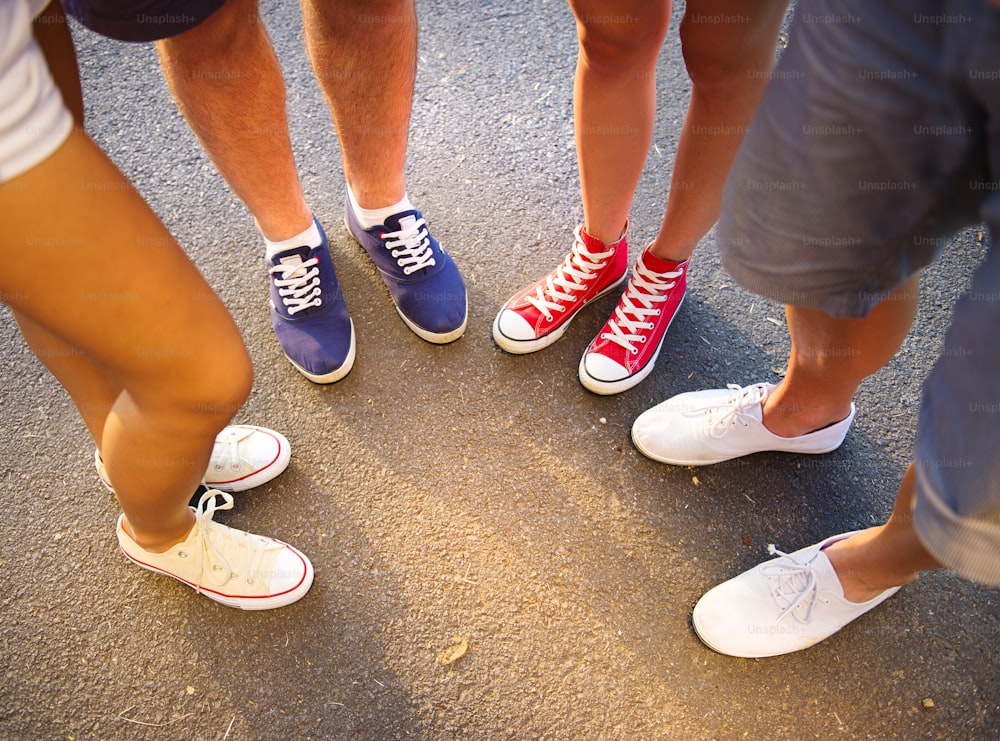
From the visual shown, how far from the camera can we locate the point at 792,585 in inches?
53.0

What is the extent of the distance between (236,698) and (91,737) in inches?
10.7

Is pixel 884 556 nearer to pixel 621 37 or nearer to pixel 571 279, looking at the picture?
pixel 571 279

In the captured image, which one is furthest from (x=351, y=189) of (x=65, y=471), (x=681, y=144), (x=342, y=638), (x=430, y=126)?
(x=342, y=638)

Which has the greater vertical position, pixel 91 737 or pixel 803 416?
pixel 803 416

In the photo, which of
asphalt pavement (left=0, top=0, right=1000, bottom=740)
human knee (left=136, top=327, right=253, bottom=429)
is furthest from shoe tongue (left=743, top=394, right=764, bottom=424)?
human knee (left=136, top=327, right=253, bottom=429)

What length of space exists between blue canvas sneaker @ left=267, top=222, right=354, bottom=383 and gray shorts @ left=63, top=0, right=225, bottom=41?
23.2 inches

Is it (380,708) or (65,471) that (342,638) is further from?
(65,471)

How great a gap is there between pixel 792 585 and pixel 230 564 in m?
1.14

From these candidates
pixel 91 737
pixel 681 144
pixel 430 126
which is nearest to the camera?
pixel 91 737

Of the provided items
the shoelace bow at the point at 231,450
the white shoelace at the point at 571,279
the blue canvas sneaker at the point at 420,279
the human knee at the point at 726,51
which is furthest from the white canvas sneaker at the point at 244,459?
the human knee at the point at 726,51

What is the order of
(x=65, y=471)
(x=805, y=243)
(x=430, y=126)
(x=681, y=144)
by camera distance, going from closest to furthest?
(x=805, y=243)
(x=681, y=144)
(x=65, y=471)
(x=430, y=126)

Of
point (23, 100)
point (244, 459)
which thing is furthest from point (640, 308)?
point (23, 100)

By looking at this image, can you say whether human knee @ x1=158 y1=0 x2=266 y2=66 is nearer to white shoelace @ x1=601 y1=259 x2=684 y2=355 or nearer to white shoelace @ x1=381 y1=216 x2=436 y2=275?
white shoelace @ x1=381 y1=216 x2=436 y2=275

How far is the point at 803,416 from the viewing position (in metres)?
1.46
